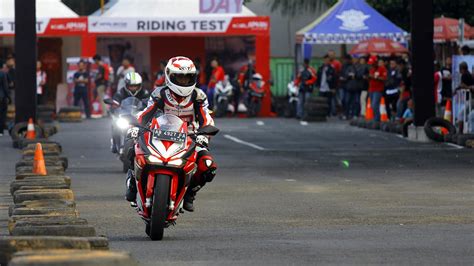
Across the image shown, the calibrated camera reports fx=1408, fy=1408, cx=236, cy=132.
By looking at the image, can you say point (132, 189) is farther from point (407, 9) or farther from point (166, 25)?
point (407, 9)

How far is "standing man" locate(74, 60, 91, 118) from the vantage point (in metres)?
43.1

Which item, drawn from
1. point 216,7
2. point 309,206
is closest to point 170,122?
point 309,206

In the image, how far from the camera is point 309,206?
15.5 meters

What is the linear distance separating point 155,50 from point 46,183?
106 ft

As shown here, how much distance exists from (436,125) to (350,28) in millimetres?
14635

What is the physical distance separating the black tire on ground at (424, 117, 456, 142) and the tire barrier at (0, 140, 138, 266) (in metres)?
13.4

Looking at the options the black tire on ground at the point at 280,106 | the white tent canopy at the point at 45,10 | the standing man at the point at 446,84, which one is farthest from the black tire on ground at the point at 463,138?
the white tent canopy at the point at 45,10

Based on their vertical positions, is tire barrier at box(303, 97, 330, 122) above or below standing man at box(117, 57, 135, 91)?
below

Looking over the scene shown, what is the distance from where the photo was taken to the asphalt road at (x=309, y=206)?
36.1 feet

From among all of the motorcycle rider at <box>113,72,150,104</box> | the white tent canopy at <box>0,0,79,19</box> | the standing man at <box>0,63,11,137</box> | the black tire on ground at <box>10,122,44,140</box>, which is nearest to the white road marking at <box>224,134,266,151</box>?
the black tire on ground at <box>10,122,44,140</box>

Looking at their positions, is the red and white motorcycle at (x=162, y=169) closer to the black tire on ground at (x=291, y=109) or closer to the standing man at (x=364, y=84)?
the standing man at (x=364, y=84)

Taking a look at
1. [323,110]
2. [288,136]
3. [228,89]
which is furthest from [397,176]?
[228,89]

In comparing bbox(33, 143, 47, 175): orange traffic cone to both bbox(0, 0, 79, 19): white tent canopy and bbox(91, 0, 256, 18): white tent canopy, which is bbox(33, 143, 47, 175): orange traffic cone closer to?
bbox(0, 0, 79, 19): white tent canopy

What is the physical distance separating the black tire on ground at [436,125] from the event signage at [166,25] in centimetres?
1610
